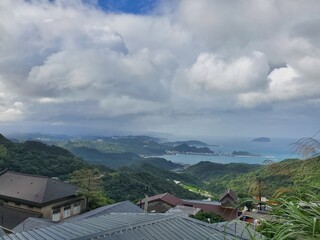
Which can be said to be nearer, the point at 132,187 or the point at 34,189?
the point at 34,189

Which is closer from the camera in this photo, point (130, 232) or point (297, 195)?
point (297, 195)

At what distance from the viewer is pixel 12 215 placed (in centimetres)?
1994

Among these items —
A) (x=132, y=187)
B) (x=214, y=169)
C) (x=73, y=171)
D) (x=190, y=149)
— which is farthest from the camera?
(x=190, y=149)

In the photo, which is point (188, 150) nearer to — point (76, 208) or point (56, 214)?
point (76, 208)

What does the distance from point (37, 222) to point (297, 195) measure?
47.4 feet

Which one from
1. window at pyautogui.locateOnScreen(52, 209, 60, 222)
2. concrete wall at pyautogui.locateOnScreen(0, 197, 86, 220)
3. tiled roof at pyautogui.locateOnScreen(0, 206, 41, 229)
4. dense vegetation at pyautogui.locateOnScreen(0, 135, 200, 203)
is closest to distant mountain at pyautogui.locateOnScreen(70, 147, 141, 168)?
dense vegetation at pyautogui.locateOnScreen(0, 135, 200, 203)

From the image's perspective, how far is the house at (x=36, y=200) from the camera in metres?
19.6

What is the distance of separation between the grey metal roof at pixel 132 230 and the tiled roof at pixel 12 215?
14826 millimetres

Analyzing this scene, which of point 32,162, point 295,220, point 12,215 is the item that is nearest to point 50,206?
point 12,215

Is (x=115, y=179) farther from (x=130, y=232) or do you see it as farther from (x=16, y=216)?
(x=130, y=232)

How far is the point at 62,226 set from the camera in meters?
6.05

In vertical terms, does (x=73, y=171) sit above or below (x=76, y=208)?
above

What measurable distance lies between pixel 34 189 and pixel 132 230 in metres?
17.8

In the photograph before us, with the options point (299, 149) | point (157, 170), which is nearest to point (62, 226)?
point (299, 149)
